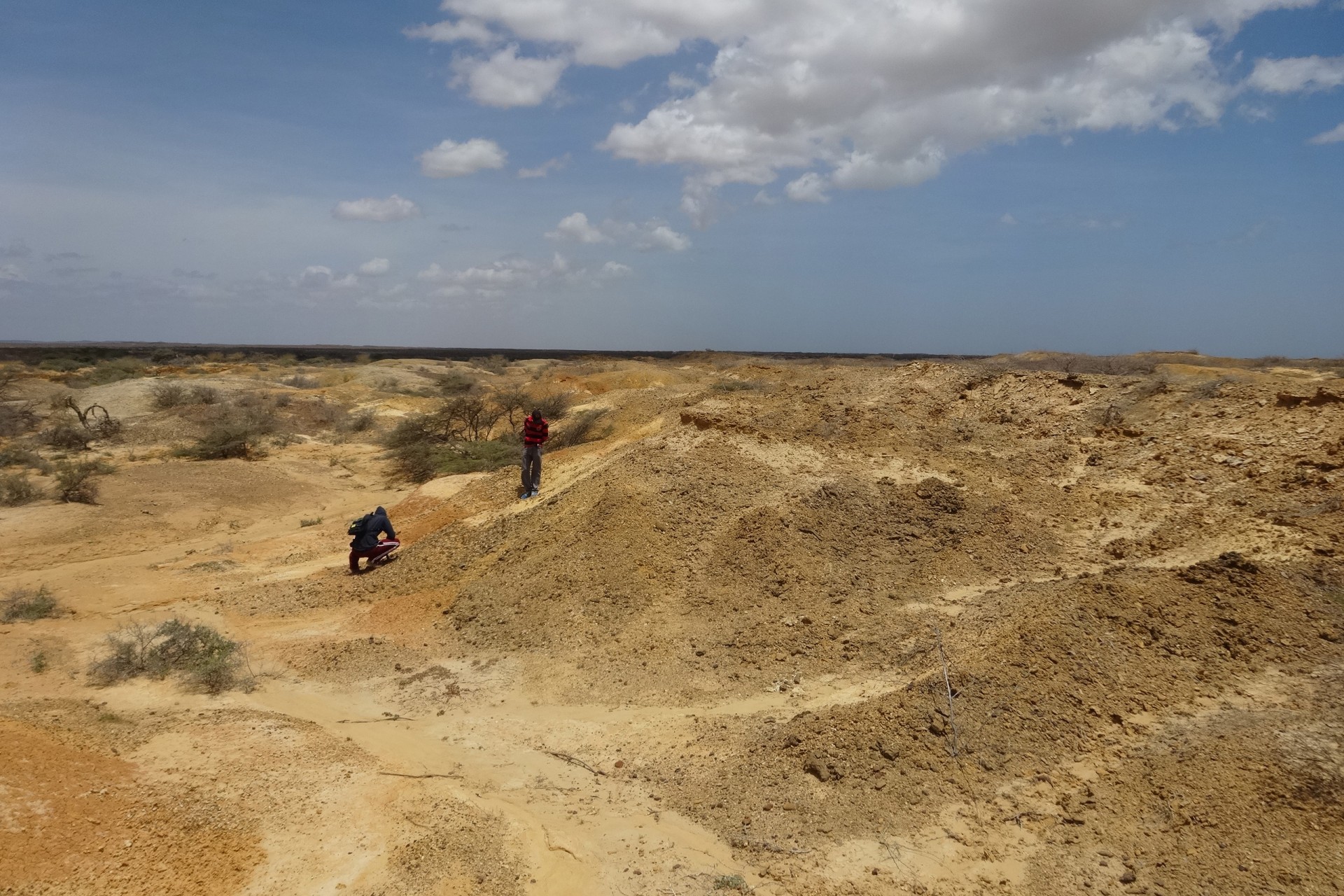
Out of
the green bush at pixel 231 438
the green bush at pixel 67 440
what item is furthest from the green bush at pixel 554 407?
the green bush at pixel 67 440

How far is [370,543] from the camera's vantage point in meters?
11.1

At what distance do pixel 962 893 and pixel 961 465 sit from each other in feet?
24.7

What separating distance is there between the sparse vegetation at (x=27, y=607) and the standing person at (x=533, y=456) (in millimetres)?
5905

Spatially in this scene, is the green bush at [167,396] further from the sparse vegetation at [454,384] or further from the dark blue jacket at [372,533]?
the dark blue jacket at [372,533]

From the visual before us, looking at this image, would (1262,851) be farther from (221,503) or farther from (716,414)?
(221,503)

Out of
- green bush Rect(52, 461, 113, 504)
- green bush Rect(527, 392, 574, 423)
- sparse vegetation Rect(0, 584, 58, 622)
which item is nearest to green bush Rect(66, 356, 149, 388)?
green bush Rect(52, 461, 113, 504)

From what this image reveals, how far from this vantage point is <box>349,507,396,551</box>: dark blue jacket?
11.1 m

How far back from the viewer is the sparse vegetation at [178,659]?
751cm

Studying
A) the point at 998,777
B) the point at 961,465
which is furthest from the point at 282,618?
the point at 961,465

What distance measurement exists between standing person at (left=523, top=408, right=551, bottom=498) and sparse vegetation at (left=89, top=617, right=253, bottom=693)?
464 cm

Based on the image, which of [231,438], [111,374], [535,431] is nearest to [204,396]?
[231,438]

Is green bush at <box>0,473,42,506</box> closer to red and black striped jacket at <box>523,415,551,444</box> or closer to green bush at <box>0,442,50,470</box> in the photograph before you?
green bush at <box>0,442,50,470</box>

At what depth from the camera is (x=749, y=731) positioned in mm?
6328

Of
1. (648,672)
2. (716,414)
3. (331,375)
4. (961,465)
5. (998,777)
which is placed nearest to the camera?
(998,777)
